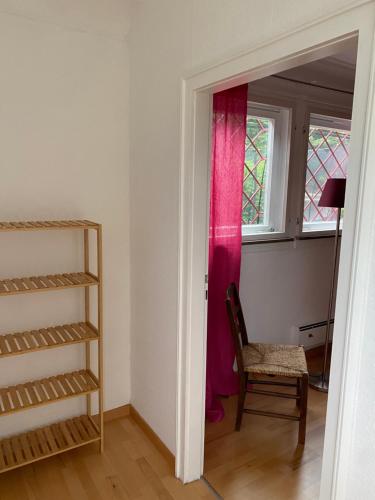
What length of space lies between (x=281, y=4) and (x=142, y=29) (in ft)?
3.44

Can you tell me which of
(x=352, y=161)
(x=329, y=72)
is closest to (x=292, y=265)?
(x=329, y=72)

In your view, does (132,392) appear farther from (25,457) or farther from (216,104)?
(216,104)

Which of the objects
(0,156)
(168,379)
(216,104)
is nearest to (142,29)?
(216,104)

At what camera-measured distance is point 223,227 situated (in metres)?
2.49

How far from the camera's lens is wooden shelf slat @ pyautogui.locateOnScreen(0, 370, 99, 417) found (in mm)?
1935

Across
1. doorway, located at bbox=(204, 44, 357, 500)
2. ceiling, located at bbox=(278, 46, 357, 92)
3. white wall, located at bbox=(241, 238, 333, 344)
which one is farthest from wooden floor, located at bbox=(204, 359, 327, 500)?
ceiling, located at bbox=(278, 46, 357, 92)

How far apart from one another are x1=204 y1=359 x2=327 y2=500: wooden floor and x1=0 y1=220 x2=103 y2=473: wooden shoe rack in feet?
2.26

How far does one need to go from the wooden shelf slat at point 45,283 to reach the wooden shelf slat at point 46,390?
59cm

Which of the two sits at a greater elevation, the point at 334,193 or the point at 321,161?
the point at 321,161

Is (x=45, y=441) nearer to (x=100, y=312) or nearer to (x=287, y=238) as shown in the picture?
(x=100, y=312)

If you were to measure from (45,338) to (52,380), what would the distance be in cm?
33

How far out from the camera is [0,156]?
1918 millimetres

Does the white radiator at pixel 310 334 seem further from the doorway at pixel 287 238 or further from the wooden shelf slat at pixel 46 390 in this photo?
the wooden shelf slat at pixel 46 390

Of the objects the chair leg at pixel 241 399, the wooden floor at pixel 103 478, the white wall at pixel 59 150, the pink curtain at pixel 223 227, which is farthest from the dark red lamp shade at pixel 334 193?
the wooden floor at pixel 103 478
